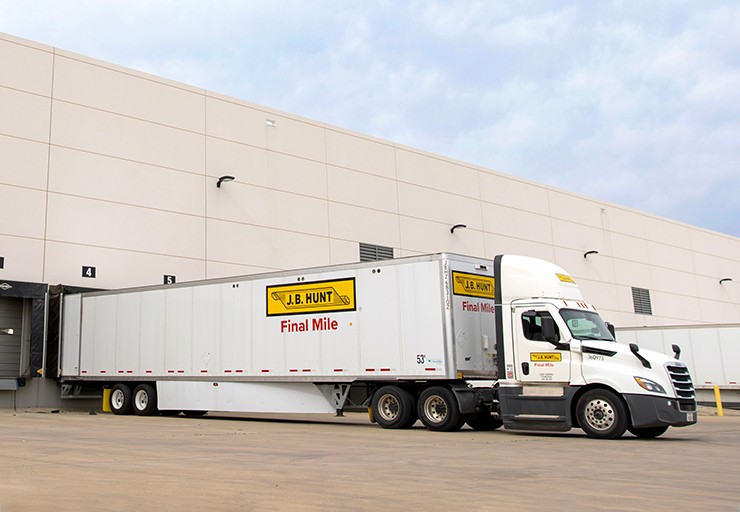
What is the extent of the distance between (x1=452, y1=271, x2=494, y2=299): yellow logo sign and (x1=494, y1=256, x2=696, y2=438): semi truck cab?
2.53ft

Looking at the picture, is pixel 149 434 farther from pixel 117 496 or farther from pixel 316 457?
pixel 117 496

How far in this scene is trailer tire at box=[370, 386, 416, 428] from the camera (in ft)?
55.3

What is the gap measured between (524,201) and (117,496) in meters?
34.5

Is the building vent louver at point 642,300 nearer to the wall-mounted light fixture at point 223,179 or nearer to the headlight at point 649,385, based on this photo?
the wall-mounted light fixture at point 223,179

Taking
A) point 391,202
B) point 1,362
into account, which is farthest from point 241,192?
point 1,362

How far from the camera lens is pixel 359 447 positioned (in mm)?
12461

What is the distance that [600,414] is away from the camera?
1476 cm

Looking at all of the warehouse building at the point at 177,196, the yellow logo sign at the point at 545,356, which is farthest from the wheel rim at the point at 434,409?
the warehouse building at the point at 177,196

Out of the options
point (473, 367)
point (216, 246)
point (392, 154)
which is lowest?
point (473, 367)

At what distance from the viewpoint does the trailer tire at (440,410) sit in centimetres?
1614

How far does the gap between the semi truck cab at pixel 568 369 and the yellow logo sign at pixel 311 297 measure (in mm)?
3519

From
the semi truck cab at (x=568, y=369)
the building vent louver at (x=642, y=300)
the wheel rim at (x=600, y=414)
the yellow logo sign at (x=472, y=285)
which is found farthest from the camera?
the building vent louver at (x=642, y=300)

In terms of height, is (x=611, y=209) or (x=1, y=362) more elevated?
(x=611, y=209)

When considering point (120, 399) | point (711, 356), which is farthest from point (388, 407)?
point (711, 356)
